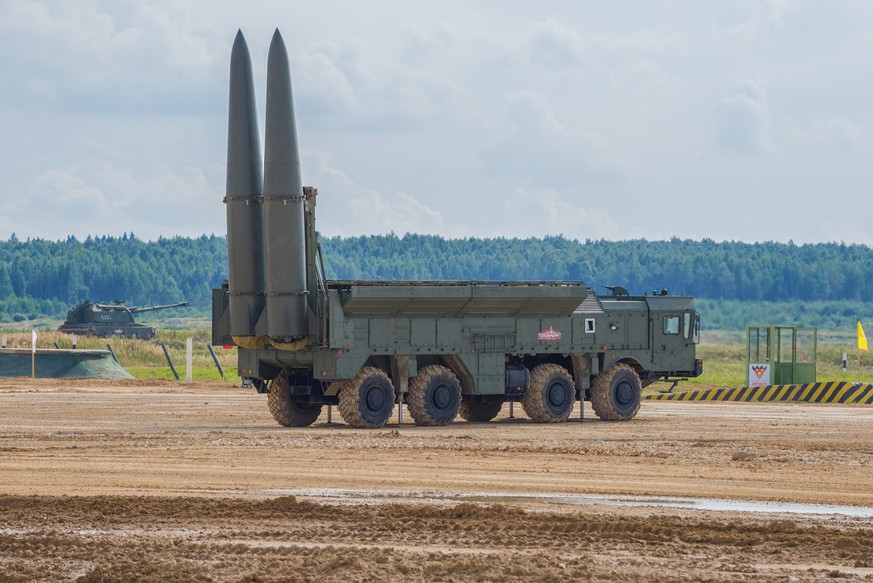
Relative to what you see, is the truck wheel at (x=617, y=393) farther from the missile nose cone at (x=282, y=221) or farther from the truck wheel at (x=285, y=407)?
the missile nose cone at (x=282, y=221)

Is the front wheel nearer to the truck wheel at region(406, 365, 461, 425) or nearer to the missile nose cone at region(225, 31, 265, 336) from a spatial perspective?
the missile nose cone at region(225, 31, 265, 336)

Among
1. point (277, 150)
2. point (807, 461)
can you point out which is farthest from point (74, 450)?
point (807, 461)

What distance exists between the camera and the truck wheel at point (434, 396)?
26766 mm

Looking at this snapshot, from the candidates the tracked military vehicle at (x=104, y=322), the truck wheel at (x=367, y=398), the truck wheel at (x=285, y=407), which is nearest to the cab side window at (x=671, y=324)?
the truck wheel at (x=367, y=398)

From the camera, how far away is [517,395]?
28484mm

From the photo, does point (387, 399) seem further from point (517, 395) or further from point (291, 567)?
point (291, 567)

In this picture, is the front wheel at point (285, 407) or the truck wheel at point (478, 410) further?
the truck wheel at point (478, 410)

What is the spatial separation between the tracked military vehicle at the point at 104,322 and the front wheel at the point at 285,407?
45785 mm

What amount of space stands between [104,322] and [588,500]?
5994 centimetres

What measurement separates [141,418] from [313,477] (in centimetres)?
1220

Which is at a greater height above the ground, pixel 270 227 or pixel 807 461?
pixel 270 227

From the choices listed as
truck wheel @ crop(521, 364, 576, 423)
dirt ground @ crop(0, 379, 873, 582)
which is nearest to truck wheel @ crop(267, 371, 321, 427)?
dirt ground @ crop(0, 379, 873, 582)

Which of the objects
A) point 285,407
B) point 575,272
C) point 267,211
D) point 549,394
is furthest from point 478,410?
point 575,272

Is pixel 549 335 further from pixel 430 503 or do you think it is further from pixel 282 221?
pixel 430 503
